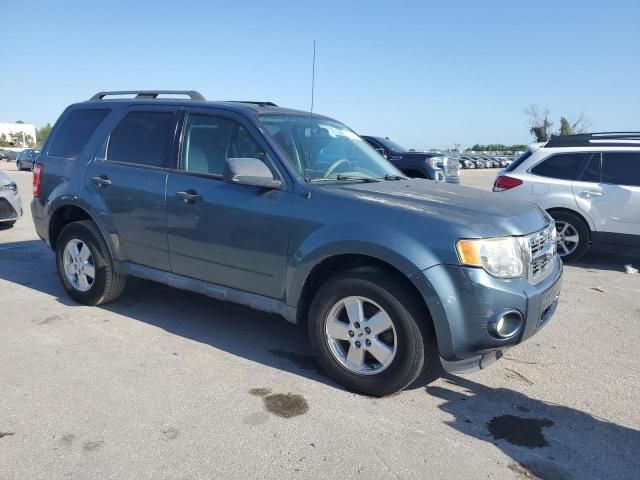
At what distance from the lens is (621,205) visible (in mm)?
7305

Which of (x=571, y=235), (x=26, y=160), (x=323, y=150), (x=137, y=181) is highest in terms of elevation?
(x=323, y=150)

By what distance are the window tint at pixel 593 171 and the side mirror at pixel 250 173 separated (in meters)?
5.48

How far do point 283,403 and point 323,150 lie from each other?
6.59ft

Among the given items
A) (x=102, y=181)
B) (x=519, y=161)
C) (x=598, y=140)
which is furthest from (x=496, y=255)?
(x=598, y=140)

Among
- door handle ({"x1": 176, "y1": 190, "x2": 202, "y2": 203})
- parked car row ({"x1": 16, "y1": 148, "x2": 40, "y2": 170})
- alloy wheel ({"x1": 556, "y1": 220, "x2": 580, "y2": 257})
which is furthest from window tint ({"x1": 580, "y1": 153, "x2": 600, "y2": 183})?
parked car row ({"x1": 16, "y1": 148, "x2": 40, "y2": 170})

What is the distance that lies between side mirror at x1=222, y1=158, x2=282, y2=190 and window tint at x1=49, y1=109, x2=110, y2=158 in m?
2.07

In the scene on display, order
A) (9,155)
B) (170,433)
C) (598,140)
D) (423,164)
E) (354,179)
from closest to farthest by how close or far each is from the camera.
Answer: (170,433), (354,179), (598,140), (423,164), (9,155)

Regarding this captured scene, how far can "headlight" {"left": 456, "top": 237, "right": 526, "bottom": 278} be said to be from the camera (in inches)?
126

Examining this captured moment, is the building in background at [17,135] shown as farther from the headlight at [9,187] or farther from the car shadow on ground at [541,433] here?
the car shadow on ground at [541,433]

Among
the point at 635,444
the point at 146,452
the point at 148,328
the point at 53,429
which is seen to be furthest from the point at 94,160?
the point at 635,444

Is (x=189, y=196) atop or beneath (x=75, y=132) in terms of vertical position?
beneath

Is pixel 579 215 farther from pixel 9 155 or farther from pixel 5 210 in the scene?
pixel 9 155

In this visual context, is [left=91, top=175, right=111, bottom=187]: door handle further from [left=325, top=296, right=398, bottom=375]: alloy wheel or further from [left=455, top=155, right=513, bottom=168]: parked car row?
[left=455, top=155, right=513, bottom=168]: parked car row

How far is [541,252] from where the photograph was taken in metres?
3.63
